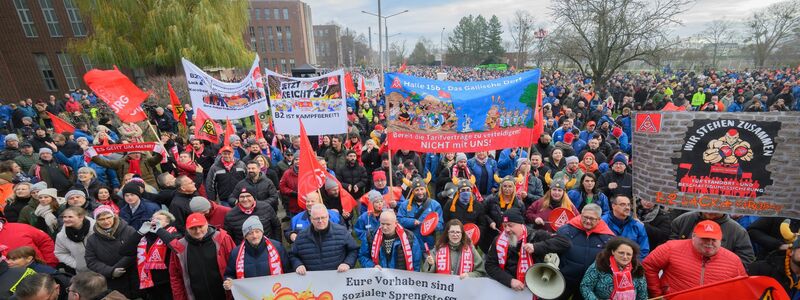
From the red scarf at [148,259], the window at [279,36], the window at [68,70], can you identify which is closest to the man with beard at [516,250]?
the red scarf at [148,259]

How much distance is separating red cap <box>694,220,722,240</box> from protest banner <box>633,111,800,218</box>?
333 millimetres

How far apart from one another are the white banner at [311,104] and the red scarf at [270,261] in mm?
3254

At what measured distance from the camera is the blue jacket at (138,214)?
4.67 metres

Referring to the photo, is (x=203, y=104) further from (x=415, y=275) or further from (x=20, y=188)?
(x=415, y=275)

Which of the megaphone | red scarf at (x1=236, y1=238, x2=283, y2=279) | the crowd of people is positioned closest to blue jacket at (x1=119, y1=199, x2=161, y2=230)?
the crowd of people

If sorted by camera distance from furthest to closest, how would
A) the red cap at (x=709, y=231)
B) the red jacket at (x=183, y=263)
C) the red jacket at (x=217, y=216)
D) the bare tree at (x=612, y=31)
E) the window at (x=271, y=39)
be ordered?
the window at (x=271, y=39)
the bare tree at (x=612, y=31)
the red jacket at (x=217, y=216)
the red jacket at (x=183, y=263)
the red cap at (x=709, y=231)

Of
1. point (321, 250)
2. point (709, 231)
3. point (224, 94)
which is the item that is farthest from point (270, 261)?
point (224, 94)

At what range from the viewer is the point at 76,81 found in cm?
2661

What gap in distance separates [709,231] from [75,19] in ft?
115

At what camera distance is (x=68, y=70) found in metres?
26.5

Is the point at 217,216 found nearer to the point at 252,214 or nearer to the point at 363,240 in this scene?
the point at 252,214

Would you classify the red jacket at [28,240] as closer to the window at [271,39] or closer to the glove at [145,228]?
the glove at [145,228]

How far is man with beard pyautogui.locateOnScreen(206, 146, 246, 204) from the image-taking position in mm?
6062

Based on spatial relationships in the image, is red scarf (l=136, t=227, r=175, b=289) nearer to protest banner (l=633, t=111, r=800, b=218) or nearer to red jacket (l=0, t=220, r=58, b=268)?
red jacket (l=0, t=220, r=58, b=268)
